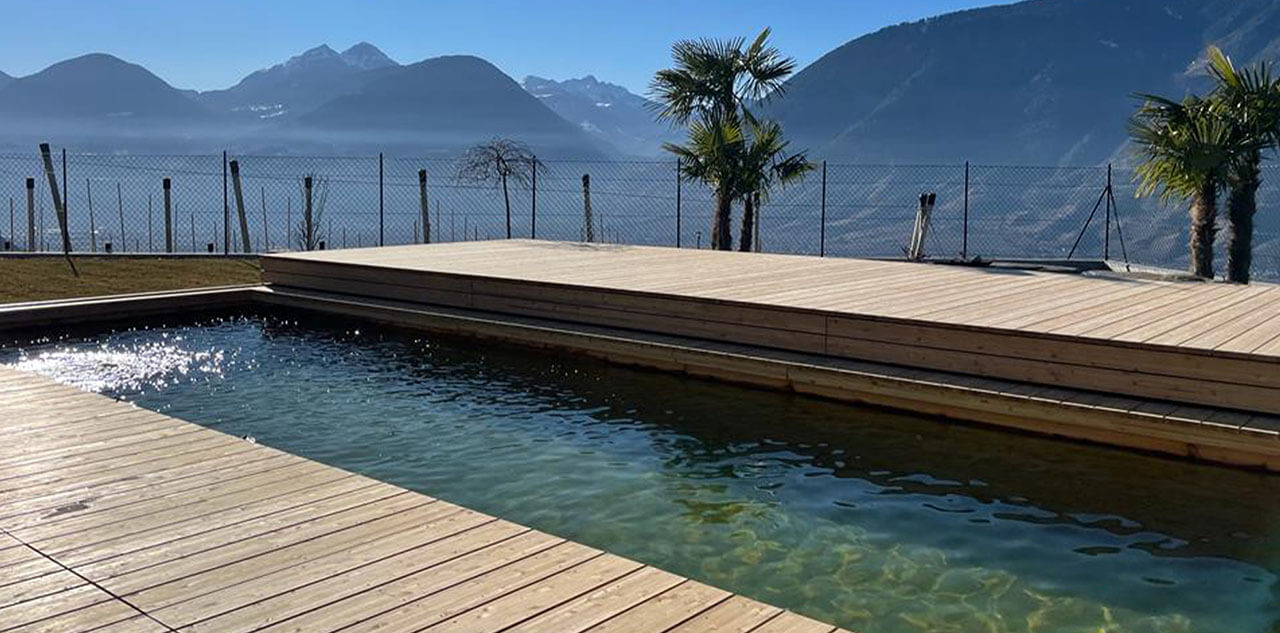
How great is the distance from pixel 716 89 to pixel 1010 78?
169406 mm

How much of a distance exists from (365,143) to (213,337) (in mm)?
197427

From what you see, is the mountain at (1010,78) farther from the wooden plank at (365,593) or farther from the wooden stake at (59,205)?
the wooden plank at (365,593)

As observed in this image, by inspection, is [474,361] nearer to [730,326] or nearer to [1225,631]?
[730,326]

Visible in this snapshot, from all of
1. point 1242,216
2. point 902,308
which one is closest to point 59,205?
point 902,308

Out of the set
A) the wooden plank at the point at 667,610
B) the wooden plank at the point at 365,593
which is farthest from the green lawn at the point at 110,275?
the wooden plank at the point at 667,610

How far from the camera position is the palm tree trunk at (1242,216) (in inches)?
429

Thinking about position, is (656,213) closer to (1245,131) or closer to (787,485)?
(1245,131)

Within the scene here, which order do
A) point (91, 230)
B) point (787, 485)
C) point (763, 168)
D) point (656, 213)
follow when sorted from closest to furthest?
point (787, 485), point (763, 168), point (91, 230), point (656, 213)

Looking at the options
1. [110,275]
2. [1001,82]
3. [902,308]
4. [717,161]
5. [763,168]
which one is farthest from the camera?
[1001,82]

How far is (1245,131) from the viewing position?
35.3 feet

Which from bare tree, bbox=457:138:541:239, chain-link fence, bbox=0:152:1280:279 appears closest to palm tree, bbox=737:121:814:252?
bare tree, bbox=457:138:541:239

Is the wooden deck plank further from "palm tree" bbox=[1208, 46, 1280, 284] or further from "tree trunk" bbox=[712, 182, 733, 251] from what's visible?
"tree trunk" bbox=[712, 182, 733, 251]

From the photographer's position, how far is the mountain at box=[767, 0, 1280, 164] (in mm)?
142125

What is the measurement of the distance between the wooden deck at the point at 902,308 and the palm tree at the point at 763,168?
2906 mm
